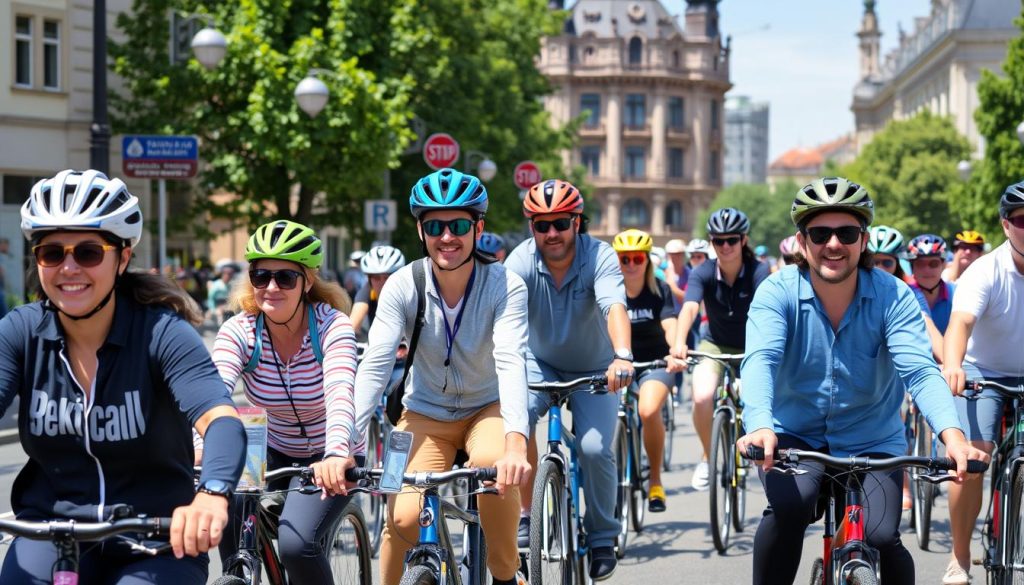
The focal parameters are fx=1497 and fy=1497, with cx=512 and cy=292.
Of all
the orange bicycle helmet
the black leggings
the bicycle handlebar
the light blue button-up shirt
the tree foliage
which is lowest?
the black leggings

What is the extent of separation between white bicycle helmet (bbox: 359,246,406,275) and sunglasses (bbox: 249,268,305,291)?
5.16 meters

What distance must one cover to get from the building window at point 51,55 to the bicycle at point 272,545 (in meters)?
24.8

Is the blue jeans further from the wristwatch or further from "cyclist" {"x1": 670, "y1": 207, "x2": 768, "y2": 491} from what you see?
the wristwatch

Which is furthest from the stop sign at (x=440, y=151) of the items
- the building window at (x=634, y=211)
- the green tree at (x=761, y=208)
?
the building window at (x=634, y=211)

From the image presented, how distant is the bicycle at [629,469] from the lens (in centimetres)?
897

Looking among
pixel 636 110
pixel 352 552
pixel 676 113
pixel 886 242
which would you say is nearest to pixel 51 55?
pixel 886 242

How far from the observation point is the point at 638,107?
5276 inches

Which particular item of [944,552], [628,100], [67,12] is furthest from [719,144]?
[944,552]

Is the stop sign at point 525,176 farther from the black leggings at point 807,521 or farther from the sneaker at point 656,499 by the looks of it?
the black leggings at point 807,521

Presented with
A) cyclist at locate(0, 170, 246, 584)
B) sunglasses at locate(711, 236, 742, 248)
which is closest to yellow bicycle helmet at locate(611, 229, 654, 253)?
sunglasses at locate(711, 236, 742, 248)

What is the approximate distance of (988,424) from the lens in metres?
7.04

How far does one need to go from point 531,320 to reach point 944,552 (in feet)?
10.5

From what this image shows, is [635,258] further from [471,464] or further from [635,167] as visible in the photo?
[635,167]

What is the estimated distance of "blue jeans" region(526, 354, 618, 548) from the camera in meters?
7.17
